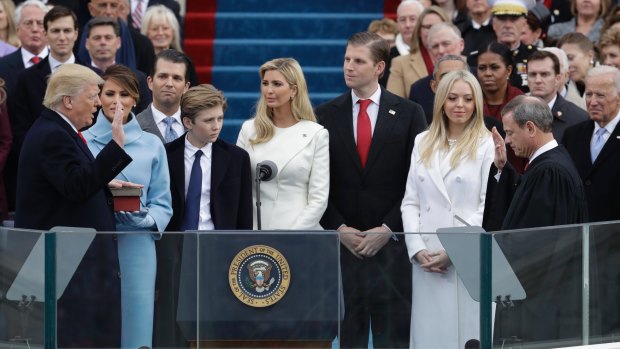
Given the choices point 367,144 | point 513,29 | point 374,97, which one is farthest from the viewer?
point 513,29

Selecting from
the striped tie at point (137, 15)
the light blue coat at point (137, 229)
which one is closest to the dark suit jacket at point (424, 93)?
the light blue coat at point (137, 229)

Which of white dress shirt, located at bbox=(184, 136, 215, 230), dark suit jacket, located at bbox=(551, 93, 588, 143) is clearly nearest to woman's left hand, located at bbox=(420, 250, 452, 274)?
white dress shirt, located at bbox=(184, 136, 215, 230)

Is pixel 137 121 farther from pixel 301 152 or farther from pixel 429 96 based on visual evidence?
pixel 429 96

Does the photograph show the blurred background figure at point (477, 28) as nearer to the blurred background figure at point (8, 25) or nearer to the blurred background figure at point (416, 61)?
the blurred background figure at point (416, 61)

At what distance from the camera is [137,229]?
328 inches

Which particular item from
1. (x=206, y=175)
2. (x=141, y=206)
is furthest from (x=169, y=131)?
(x=141, y=206)

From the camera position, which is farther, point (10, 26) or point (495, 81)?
point (10, 26)

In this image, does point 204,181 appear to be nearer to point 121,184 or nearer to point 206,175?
point 206,175

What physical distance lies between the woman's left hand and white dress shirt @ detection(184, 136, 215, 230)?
1.57 m

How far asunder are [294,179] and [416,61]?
3219 millimetres

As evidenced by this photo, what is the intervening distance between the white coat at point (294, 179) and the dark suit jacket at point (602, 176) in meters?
1.81

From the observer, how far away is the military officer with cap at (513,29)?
11584mm

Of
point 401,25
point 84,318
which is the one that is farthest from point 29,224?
point 401,25

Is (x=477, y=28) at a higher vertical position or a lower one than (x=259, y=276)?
higher
